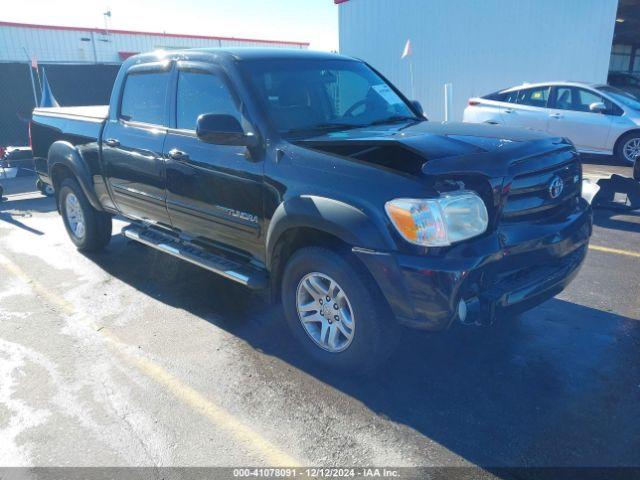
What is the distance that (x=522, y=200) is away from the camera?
3131mm

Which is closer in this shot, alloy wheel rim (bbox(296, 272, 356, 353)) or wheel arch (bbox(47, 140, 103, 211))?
alloy wheel rim (bbox(296, 272, 356, 353))

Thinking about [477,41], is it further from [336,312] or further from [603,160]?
[336,312]

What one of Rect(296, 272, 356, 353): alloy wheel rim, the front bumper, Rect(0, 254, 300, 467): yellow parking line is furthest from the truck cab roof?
Rect(0, 254, 300, 467): yellow parking line

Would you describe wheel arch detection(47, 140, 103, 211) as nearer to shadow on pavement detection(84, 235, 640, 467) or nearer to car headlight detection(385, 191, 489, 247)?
shadow on pavement detection(84, 235, 640, 467)

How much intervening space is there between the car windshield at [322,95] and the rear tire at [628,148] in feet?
23.9

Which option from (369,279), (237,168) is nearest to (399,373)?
(369,279)

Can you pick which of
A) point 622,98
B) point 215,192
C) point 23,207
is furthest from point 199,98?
point 622,98

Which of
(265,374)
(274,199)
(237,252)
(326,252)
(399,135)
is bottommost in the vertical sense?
(265,374)

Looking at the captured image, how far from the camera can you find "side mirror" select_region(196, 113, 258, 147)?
11.2 ft

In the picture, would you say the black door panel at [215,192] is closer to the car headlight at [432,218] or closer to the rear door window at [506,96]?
the car headlight at [432,218]

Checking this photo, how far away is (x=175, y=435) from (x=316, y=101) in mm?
2452

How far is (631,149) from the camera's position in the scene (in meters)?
9.85

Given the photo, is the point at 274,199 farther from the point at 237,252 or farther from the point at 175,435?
the point at 175,435

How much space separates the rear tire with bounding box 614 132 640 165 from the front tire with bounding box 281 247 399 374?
28.9ft
